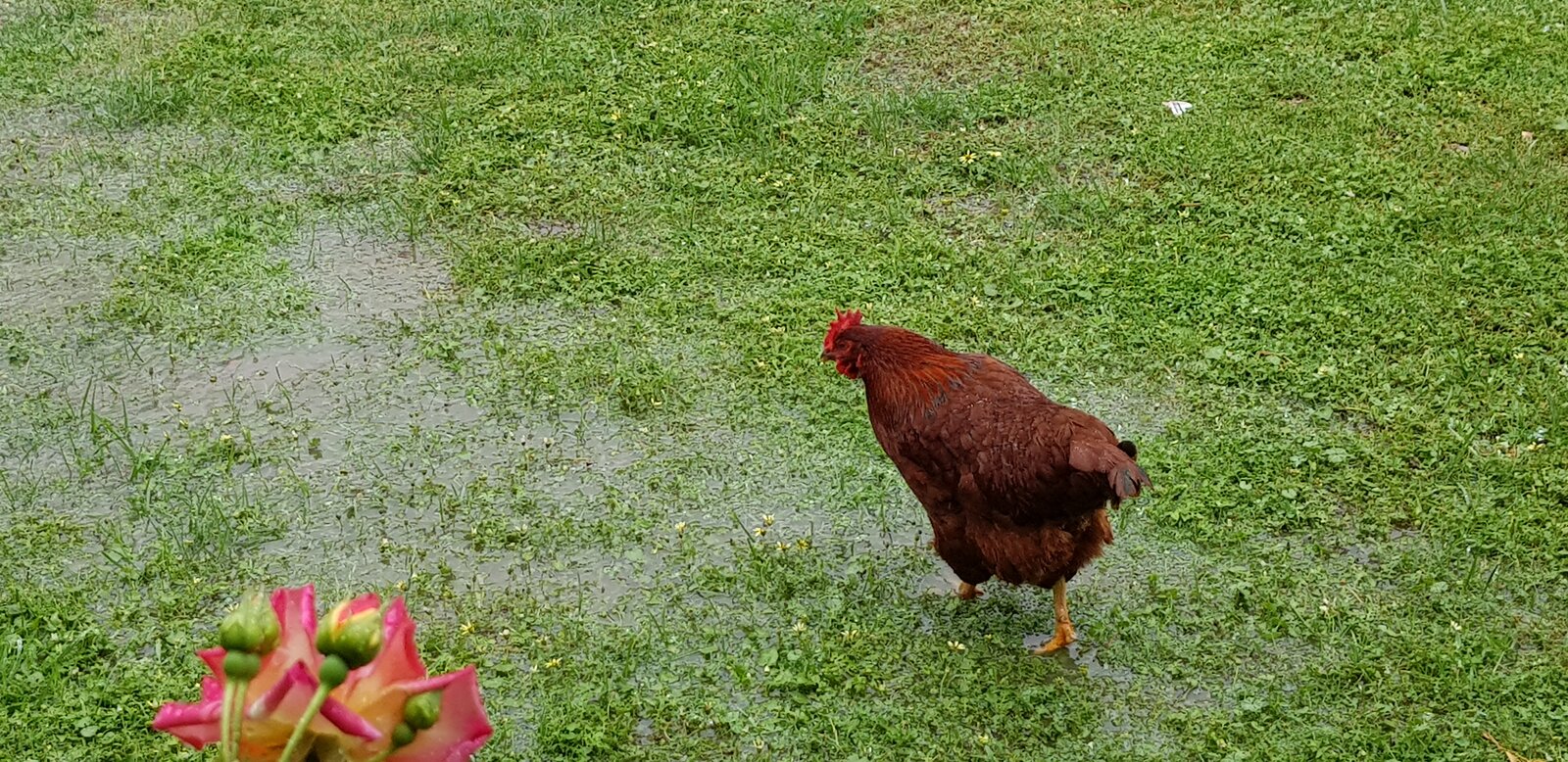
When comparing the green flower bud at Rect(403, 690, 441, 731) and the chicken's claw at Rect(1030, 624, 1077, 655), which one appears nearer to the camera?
the green flower bud at Rect(403, 690, 441, 731)

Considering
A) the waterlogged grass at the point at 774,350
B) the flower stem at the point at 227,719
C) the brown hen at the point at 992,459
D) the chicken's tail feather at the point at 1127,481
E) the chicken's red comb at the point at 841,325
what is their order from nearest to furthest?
the flower stem at the point at 227,719
the chicken's tail feather at the point at 1127,481
the brown hen at the point at 992,459
the waterlogged grass at the point at 774,350
the chicken's red comb at the point at 841,325

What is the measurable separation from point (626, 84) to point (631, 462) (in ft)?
9.88

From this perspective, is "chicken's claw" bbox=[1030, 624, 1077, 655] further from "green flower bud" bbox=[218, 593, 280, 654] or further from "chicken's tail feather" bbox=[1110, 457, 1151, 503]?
"green flower bud" bbox=[218, 593, 280, 654]

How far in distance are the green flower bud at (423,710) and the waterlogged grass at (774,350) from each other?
3023 millimetres

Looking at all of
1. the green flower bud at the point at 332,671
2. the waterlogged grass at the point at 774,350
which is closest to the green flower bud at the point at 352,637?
the green flower bud at the point at 332,671

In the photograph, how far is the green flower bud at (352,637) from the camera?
1.00 m

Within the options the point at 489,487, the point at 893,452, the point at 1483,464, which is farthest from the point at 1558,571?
the point at 489,487

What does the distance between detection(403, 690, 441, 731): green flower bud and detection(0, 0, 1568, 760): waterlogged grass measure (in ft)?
9.92

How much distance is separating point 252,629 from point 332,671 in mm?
67

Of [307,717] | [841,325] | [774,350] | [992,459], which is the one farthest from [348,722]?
[774,350]

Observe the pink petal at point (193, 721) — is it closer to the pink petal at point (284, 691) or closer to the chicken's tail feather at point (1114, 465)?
the pink petal at point (284, 691)

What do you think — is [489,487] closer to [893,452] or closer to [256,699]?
[893,452]

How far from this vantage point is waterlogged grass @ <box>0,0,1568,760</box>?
13.8ft

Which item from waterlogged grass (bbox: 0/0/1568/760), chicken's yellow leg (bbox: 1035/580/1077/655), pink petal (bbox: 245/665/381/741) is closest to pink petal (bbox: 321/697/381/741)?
pink petal (bbox: 245/665/381/741)
